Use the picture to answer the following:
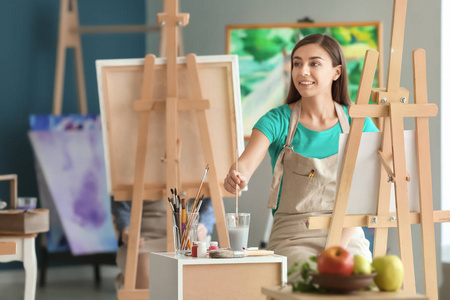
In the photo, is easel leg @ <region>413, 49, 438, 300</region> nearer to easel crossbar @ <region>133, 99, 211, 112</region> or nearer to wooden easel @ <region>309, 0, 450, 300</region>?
wooden easel @ <region>309, 0, 450, 300</region>

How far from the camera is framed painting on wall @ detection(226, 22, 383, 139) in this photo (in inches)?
189

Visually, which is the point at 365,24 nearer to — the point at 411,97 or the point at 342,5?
the point at 342,5

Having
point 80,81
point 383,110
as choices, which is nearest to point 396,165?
point 383,110

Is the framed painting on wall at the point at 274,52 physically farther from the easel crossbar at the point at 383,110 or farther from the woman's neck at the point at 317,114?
the easel crossbar at the point at 383,110

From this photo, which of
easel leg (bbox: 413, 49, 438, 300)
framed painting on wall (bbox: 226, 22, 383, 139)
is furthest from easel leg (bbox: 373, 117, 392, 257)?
framed painting on wall (bbox: 226, 22, 383, 139)

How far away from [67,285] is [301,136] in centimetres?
293

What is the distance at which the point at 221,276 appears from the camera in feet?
5.85

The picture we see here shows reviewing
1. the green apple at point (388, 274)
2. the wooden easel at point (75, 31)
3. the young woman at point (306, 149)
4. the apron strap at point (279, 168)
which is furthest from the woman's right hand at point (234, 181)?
the wooden easel at point (75, 31)

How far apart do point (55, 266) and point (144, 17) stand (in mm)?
1999

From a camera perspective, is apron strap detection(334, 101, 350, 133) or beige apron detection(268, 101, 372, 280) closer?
beige apron detection(268, 101, 372, 280)

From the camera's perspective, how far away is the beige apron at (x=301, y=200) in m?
2.34

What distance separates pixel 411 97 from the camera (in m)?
4.82

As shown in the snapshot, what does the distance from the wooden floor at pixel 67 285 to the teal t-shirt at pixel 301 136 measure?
2.30 m

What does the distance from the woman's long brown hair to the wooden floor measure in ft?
7.68
